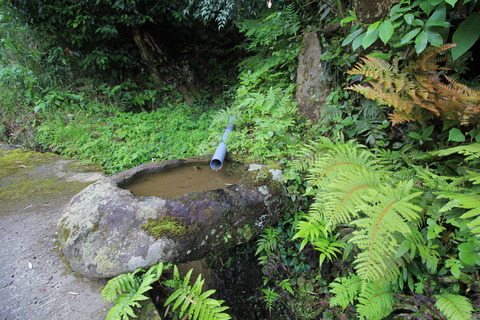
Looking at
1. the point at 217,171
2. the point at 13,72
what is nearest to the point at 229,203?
the point at 217,171

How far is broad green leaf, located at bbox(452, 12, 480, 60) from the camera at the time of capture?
1.78 meters

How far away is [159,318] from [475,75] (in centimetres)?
336

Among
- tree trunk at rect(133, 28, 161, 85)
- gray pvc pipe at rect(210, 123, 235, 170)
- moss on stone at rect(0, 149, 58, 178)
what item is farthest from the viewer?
tree trunk at rect(133, 28, 161, 85)

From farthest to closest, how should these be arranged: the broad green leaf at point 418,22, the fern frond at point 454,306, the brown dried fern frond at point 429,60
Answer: the brown dried fern frond at point 429,60
the broad green leaf at point 418,22
the fern frond at point 454,306

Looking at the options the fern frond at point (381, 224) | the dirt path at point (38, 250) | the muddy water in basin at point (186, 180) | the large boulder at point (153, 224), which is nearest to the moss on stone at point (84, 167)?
the dirt path at point (38, 250)

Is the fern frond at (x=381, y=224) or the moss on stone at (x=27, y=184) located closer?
the fern frond at (x=381, y=224)

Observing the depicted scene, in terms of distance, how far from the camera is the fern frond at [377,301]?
6.19ft

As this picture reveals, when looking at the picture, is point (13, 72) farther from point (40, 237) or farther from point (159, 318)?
point (159, 318)

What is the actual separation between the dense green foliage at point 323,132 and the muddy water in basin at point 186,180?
1.08ft

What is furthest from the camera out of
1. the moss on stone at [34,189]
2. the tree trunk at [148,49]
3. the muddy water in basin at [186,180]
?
the tree trunk at [148,49]

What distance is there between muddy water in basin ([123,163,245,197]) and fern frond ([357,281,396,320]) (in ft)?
5.80

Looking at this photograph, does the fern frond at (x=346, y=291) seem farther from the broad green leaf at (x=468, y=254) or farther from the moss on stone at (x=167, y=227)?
the moss on stone at (x=167, y=227)

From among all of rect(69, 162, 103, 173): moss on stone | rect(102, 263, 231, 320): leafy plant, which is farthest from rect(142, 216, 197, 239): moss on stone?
rect(69, 162, 103, 173): moss on stone

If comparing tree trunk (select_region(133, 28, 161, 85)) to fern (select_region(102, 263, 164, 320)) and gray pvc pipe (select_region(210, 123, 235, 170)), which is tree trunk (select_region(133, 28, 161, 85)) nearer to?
gray pvc pipe (select_region(210, 123, 235, 170))
